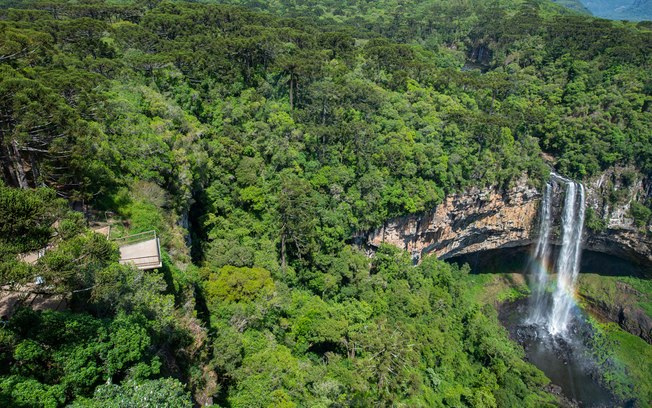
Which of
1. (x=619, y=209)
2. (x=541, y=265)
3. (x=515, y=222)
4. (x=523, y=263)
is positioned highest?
(x=619, y=209)

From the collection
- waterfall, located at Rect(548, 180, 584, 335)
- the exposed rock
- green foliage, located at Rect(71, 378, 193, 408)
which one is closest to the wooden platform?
green foliage, located at Rect(71, 378, 193, 408)

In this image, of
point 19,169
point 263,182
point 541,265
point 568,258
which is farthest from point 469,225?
point 19,169

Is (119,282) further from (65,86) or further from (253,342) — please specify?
(65,86)

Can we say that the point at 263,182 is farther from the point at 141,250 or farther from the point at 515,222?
the point at 515,222

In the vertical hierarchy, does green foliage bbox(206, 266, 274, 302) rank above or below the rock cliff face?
above

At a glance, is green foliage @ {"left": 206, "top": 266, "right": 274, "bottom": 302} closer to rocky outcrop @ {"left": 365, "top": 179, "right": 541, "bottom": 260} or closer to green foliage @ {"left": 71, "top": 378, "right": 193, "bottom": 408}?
green foliage @ {"left": 71, "top": 378, "right": 193, "bottom": 408}
